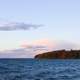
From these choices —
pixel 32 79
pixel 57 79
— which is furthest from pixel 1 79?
pixel 57 79

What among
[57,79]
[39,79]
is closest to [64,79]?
[57,79]

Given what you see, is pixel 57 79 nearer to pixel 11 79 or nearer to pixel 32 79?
pixel 32 79

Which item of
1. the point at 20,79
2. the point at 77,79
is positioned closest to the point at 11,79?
the point at 20,79

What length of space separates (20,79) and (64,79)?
21.6ft

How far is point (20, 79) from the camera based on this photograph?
4584cm

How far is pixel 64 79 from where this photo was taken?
46906 millimetres

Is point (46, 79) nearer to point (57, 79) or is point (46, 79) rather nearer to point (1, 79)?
point (57, 79)

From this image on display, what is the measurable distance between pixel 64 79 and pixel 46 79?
278 centimetres

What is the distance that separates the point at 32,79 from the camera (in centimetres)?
4616

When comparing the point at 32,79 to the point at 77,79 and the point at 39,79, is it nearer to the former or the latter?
the point at 39,79

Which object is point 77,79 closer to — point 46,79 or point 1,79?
point 46,79

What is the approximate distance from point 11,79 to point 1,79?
151cm

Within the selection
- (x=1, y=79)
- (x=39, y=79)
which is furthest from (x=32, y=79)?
(x=1, y=79)

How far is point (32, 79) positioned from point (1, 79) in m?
4.56
